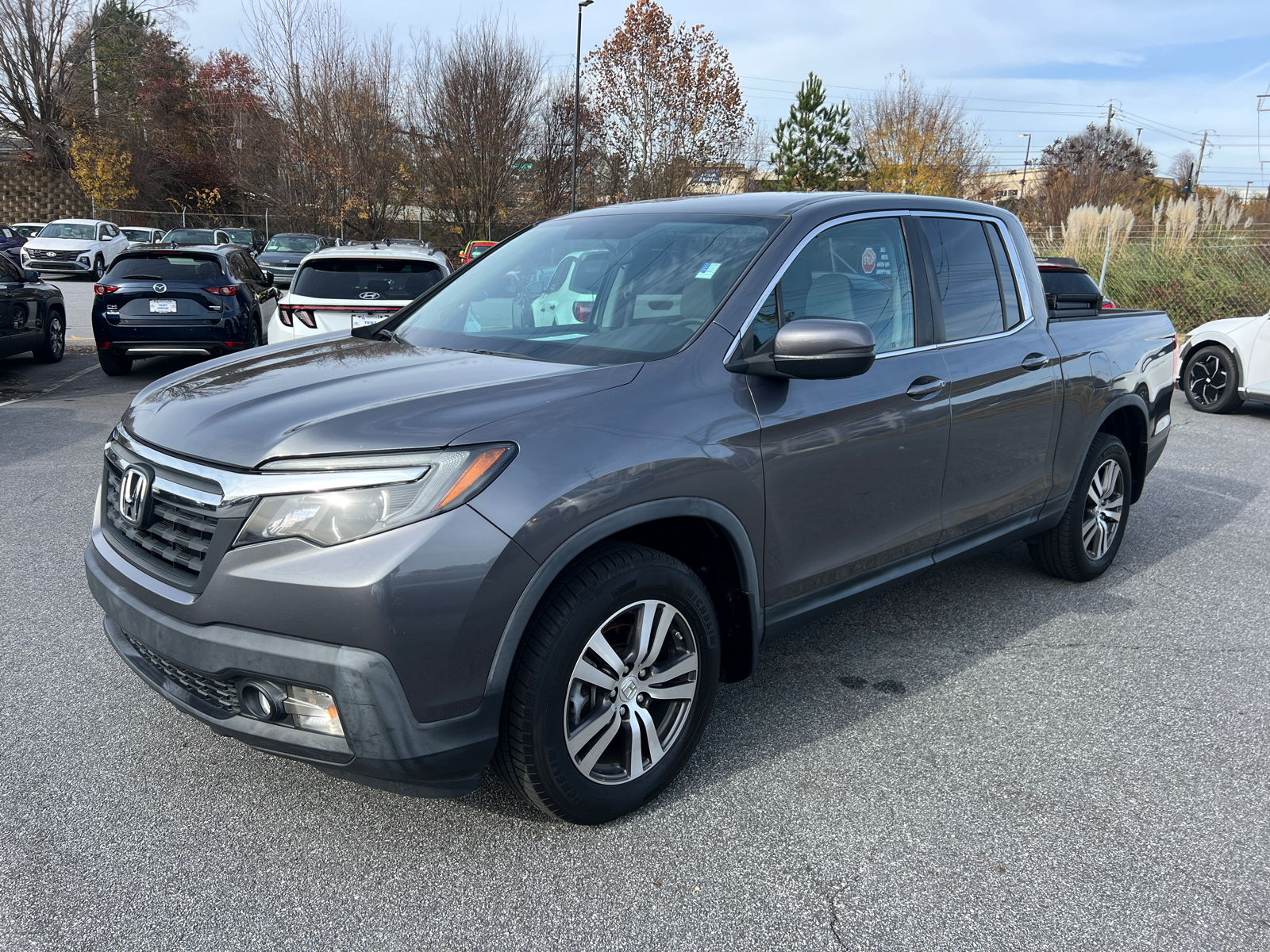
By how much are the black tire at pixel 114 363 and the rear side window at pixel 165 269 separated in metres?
0.82

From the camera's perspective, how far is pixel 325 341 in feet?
12.3

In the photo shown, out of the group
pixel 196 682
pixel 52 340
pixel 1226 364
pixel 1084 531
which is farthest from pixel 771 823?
pixel 52 340

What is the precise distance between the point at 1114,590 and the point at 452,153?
32.9 metres

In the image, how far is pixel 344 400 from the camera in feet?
8.66

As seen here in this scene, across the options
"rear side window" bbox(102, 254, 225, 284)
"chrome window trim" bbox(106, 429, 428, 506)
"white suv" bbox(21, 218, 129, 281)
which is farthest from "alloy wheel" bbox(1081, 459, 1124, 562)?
"white suv" bbox(21, 218, 129, 281)

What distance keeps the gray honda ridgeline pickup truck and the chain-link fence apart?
14857 mm

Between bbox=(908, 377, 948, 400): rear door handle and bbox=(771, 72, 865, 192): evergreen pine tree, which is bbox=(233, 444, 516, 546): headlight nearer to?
bbox=(908, 377, 948, 400): rear door handle

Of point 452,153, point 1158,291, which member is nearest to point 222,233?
point 452,153

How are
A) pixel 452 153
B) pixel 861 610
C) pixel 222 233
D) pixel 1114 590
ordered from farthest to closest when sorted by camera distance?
pixel 452 153
pixel 222 233
pixel 1114 590
pixel 861 610

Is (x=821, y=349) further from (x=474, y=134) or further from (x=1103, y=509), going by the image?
(x=474, y=134)

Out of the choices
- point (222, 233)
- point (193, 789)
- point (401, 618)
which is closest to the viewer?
point (401, 618)

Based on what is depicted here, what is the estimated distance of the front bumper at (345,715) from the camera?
2264 mm

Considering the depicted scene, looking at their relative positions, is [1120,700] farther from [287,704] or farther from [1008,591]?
[287,704]

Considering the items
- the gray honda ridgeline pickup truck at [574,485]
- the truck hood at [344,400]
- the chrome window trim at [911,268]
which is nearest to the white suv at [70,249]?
the truck hood at [344,400]
